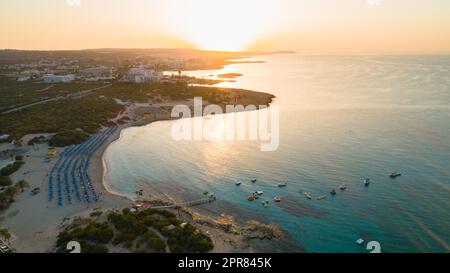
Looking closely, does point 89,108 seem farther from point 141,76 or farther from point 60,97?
point 141,76

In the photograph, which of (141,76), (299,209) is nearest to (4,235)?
(299,209)

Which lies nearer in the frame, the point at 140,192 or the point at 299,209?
the point at 299,209

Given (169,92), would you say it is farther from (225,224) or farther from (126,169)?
(225,224)

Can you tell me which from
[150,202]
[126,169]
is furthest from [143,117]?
[150,202]

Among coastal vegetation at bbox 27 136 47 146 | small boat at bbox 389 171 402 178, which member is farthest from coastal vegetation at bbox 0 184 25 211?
small boat at bbox 389 171 402 178

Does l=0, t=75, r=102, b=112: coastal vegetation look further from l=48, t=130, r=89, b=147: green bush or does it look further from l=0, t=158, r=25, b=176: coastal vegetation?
l=0, t=158, r=25, b=176: coastal vegetation

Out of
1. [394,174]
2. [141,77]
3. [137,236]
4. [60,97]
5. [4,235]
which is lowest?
[137,236]
